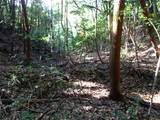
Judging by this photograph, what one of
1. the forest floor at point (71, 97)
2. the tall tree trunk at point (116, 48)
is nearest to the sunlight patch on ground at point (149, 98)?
the forest floor at point (71, 97)

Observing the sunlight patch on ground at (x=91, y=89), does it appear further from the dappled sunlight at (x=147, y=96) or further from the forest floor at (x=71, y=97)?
the dappled sunlight at (x=147, y=96)

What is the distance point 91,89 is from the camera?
28.8 ft

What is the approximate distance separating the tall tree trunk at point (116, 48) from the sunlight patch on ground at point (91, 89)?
29.5 inches

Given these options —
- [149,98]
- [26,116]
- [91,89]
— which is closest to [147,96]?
[149,98]

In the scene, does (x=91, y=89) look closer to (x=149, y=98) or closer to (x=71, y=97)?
(x=71, y=97)

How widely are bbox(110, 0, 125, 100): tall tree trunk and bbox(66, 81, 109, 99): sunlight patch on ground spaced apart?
749 millimetres

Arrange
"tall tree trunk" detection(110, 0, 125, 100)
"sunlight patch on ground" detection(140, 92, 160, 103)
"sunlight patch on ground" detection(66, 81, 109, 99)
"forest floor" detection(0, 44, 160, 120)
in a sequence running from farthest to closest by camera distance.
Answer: "sunlight patch on ground" detection(140, 92, 160, 103) < "sunlight patch on ground" detection(66, 81, 109, 99) < "tall tree trunk" detection(110, 0, 125, 100) < "forest floor" detection(0, 44, 160, 120)

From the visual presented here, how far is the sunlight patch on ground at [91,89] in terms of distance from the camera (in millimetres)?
8086

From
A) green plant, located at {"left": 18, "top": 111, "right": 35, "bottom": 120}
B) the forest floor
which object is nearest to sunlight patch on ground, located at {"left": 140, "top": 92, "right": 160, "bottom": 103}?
the forest floor

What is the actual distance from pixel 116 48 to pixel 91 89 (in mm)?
2608

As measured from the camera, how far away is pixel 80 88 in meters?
8.62

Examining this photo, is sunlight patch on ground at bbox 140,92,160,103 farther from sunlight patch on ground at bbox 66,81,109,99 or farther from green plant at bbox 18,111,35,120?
green plant at bbox 18,111,35,120

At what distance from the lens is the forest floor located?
596 centimetres

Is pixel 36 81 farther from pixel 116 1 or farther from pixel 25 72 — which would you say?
pixel 116 1
